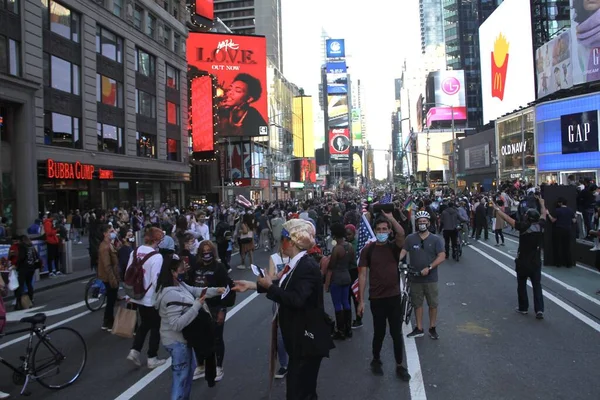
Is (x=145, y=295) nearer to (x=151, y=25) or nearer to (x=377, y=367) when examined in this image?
(x=377, y=367)

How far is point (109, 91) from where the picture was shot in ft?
107

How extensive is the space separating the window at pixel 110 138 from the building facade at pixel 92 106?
0.22 feet

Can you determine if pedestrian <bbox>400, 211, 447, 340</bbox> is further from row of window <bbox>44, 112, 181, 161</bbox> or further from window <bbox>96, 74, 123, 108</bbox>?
window <bbox>96, 74, 123, 108</bbox>

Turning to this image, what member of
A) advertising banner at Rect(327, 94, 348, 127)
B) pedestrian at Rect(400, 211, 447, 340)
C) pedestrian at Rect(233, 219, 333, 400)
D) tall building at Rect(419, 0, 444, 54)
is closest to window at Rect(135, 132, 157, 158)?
pedestrian at Rect(400, 211, 447, 340)

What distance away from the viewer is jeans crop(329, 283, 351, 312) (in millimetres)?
6949

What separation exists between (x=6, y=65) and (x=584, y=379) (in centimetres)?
2623

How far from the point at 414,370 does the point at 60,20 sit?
29351 mm

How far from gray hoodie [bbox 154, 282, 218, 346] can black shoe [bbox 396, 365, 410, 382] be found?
2.42 m

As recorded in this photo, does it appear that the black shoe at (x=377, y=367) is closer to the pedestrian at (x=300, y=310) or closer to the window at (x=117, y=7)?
the pedestrian at (x=300, y=310)

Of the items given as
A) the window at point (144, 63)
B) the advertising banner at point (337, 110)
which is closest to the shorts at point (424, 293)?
the window at point (144, 63)

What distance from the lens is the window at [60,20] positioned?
26.3 m

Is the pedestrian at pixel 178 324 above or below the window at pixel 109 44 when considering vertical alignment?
below

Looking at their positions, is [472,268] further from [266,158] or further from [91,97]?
[266,158]

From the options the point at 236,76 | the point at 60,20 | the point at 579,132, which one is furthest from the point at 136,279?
the point at 236,76
